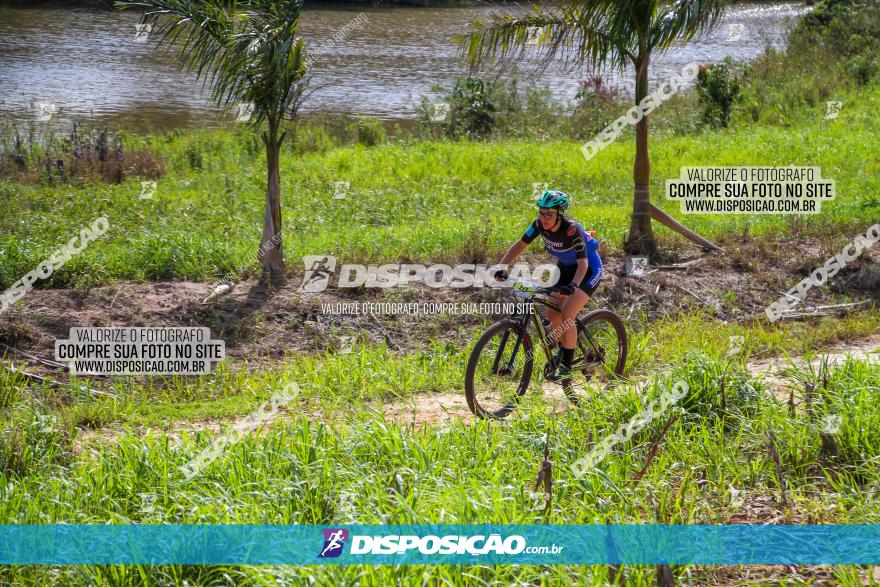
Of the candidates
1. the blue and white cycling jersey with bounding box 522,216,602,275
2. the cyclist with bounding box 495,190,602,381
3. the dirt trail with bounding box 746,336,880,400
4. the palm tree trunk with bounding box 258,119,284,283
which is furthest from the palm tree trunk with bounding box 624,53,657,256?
the palm tree trunk with bounding box 258,119,284,283

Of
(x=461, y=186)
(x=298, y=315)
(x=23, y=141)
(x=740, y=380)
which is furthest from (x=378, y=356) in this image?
(x=23, y=141)

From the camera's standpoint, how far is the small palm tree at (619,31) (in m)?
12.1

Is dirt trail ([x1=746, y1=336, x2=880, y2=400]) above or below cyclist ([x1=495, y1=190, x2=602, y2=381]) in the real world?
below

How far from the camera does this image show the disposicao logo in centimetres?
513

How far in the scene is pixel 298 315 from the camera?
11.3m

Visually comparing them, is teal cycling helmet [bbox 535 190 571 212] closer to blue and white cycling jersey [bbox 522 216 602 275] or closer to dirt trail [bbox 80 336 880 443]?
blue and white cycling jersey [bbox 522 216 602 275]

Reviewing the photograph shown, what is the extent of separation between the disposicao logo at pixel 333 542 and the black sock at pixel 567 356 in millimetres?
3905

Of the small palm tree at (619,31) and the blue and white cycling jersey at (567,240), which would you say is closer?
the blue and white cycling jersey at (567,240)

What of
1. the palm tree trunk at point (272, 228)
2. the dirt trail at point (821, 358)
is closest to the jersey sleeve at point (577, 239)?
the dirt trail at point (821, 358)

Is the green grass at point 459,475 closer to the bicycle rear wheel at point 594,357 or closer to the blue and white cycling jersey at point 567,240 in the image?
the bicycle rear wheel at point 594,357

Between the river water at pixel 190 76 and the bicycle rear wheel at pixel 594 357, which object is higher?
the river water at pixel 190 76

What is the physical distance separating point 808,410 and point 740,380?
66cm

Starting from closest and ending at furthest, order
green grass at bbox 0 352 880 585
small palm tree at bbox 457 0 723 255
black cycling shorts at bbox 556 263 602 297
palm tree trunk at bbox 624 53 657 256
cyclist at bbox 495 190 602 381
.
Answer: green grass at bbox 0 352 880 585
cyclist at bbox 495 190 602 381
black cycling shorts at bbox 556 263 602 297
small palm tree at bbox 457 0 723 255
palm tree trunk at bbox 624 53 657 256

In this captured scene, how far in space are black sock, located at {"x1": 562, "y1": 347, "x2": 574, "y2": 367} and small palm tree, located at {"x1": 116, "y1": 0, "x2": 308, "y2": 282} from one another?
15.6ft
